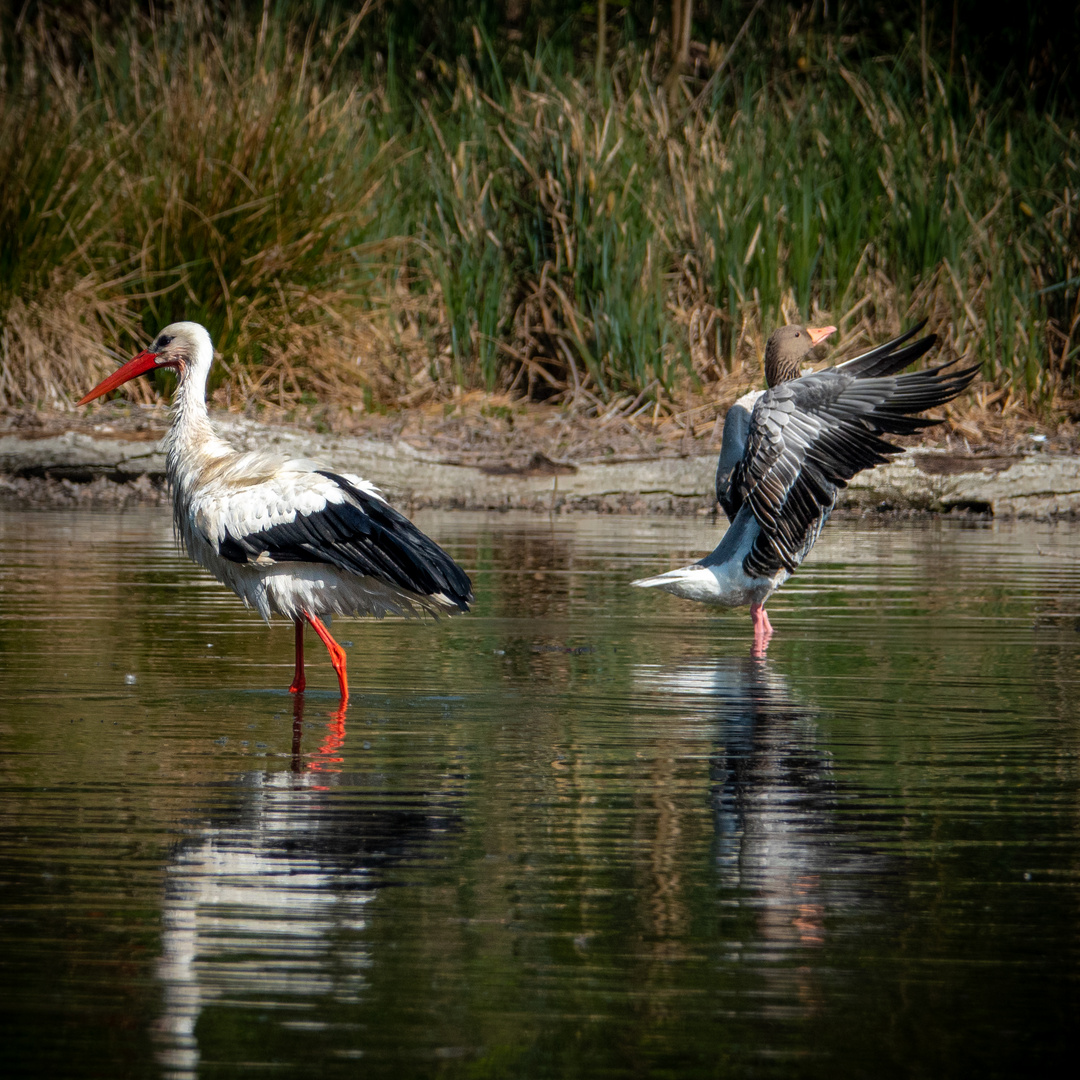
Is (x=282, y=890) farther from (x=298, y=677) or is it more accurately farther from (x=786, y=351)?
(x=786, y=351)

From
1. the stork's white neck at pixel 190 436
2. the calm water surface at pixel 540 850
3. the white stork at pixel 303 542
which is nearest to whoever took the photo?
the calm water surface at pixel 540 850

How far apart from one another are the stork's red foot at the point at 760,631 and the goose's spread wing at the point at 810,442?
23cm

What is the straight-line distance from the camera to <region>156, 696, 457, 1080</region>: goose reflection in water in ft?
12.3

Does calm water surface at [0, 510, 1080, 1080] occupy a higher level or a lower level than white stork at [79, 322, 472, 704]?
lower

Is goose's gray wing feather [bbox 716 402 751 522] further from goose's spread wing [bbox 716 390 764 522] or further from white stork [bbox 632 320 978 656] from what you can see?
white stork [bbox 632 320 978 656]

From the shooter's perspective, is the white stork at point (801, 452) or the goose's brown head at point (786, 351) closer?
the white stork at point (801, 452)

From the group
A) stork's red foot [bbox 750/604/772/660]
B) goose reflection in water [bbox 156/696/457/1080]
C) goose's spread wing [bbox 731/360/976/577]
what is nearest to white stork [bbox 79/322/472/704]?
goose reflection in water [bbox 156/696/457/1080]

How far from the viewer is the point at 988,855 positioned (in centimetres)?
489

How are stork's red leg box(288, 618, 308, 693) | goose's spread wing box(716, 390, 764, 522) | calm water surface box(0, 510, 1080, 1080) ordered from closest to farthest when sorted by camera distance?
1. calm water surface box(0, 510, 1080, 1080)
2. stork's red leg box(288, 618, 308, 693)
3. goose's spread wing box(716, 390, 764, 522)

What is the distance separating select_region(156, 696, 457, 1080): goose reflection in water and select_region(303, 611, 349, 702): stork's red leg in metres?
1.21

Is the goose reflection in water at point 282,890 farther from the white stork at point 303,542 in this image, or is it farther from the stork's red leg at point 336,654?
the white stork at point 303,542

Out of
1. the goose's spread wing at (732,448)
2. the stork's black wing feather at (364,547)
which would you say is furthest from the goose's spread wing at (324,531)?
the goose's spread wing at (732,448)

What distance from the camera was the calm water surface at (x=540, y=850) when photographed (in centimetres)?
357

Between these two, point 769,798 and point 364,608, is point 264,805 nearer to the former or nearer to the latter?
point 769,798
